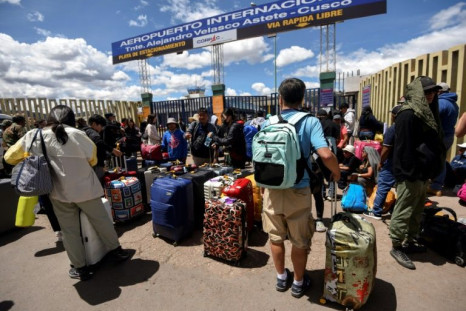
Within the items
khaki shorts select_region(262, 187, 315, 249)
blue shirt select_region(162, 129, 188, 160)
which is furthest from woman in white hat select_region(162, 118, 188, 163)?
khaki shorts select_region(262, 187, 315, 249)

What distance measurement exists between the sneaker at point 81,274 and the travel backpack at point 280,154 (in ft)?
7.74

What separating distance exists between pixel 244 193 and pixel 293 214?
1.18 meters

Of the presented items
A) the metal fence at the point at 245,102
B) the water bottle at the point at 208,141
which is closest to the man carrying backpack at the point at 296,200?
the water bottle at the point at 208,141

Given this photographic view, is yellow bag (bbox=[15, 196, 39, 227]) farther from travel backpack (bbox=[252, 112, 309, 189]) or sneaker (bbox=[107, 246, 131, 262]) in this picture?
travel backpack (bbox=[252, 112, 309, 189])

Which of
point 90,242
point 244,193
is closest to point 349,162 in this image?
point 244,193

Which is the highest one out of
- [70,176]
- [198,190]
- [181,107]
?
[181,107]

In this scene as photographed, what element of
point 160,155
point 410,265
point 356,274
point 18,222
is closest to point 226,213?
point 356,274

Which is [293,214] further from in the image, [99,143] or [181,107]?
[181,107]

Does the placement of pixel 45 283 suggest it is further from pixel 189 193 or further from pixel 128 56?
pixel 128 56

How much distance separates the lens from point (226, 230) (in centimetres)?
283

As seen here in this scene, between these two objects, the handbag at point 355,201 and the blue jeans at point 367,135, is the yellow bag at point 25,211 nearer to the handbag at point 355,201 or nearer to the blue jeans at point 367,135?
the handbag at point 355,201

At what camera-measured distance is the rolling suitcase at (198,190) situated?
369 centimetres

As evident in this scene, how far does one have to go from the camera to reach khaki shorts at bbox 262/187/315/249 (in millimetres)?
2145

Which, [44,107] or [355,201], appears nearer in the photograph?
[355,201]
